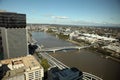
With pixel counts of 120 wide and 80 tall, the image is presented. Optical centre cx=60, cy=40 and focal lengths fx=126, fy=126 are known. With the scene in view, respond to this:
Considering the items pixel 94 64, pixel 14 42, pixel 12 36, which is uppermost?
pixel 12 36

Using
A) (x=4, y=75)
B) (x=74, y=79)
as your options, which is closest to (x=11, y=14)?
(x=4, y=75)

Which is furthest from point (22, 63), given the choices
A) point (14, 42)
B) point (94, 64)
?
point (94, 64)

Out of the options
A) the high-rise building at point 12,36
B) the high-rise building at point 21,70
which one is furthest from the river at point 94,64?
the high-rise building at point 12,36

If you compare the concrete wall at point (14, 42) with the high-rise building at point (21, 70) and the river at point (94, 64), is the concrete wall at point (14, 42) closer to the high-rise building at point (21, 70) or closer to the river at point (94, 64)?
the high-rise building at point (21, 70)

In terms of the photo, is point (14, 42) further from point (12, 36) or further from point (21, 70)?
point (21, 70)

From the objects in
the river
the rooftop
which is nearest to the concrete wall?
the rooftop

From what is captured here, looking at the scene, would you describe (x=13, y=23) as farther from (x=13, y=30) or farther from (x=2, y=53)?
(x=2, y=53)
